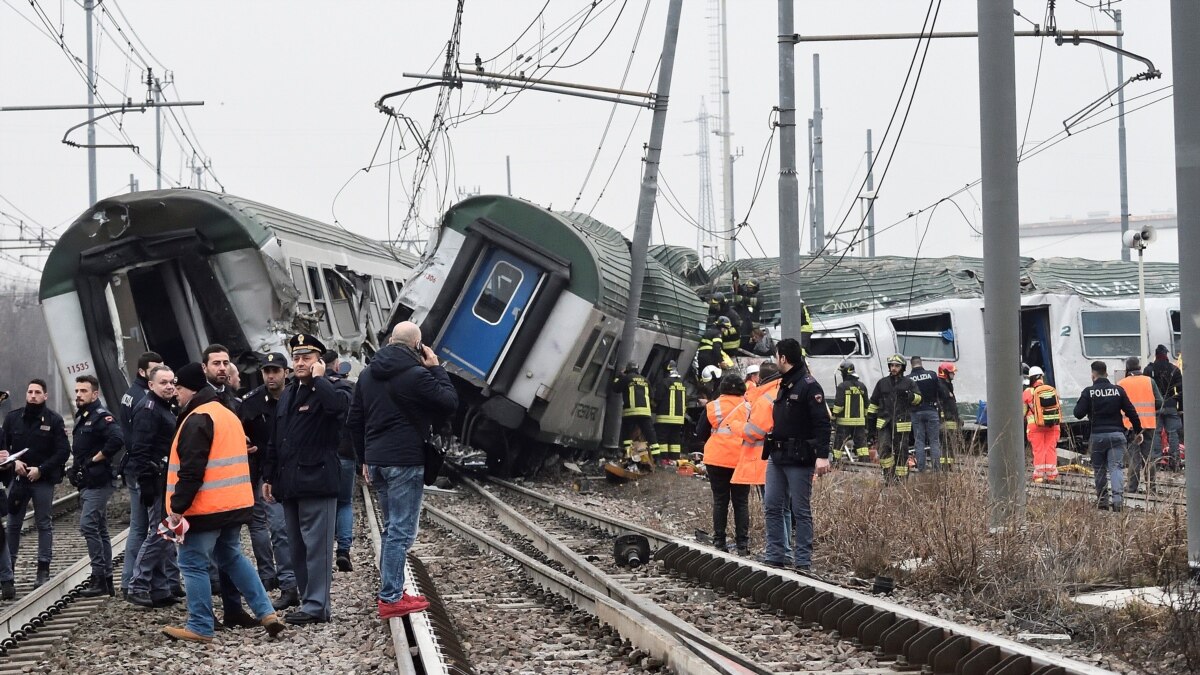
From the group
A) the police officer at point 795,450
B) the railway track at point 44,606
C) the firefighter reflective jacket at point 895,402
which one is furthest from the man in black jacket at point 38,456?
the firefighter reflective jacket at point 895,402

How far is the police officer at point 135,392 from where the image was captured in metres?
9.65

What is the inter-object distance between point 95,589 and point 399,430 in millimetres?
3683

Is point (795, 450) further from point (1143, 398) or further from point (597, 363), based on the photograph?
point (597, 363)

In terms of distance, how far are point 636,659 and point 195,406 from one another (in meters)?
2.94

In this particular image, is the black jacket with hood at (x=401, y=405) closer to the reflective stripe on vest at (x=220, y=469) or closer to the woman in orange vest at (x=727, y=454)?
the reflective stripe on vest at (x=220, y=469)

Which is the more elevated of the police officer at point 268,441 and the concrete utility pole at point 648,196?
the concrete utility pole at point 648,196

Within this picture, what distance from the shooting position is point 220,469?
25.0ft

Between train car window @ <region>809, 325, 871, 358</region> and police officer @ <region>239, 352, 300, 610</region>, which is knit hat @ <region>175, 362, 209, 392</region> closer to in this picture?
police officer @ <region>239, 352, 300, 610</region>

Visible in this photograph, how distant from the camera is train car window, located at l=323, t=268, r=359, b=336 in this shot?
17359mm

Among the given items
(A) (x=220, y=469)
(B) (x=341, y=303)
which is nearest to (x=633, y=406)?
(B) (x=341, y=303)

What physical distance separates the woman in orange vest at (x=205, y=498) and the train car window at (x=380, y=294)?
12.0 metres

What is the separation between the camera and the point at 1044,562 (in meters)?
8.35

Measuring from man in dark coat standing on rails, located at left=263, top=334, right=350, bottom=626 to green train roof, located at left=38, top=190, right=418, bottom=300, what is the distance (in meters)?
7.08

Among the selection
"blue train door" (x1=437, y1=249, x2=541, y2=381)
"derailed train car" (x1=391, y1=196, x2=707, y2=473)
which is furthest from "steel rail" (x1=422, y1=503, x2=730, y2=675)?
"blue train door" (x1=437, y1=249, x2=541, y2=381)
